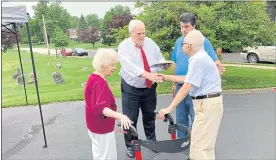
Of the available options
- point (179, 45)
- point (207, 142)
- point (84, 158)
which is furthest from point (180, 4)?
point (207, 142)

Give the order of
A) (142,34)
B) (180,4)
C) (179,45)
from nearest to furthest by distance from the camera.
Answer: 1. (142,34)
2. (179,45)
3. (180,4)

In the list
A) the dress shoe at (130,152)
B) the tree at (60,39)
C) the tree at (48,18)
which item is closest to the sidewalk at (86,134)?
the dress shoe at (130,152)

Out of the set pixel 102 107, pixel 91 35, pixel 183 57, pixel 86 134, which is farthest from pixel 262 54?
pixel 91 35

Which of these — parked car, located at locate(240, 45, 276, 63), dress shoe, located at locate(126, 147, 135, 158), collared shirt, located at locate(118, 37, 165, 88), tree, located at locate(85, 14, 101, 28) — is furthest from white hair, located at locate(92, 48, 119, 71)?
tree, located at locate(85, 14, 101, 28)

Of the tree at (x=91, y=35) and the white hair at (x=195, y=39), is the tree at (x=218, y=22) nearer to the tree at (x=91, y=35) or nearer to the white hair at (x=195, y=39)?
the white hair at (x=195, y=39)

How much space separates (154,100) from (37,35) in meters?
44.1

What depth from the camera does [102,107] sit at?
2.67 metres

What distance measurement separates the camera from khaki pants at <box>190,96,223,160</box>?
288cm

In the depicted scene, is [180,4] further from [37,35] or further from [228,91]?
[37,35]

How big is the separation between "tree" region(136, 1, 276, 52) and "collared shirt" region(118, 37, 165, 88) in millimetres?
4464

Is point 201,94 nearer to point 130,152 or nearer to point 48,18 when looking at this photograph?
point 130,152

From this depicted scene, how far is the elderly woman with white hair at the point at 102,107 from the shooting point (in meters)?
2.67

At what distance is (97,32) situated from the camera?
148 ft

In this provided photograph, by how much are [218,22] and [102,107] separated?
6.44 meters
